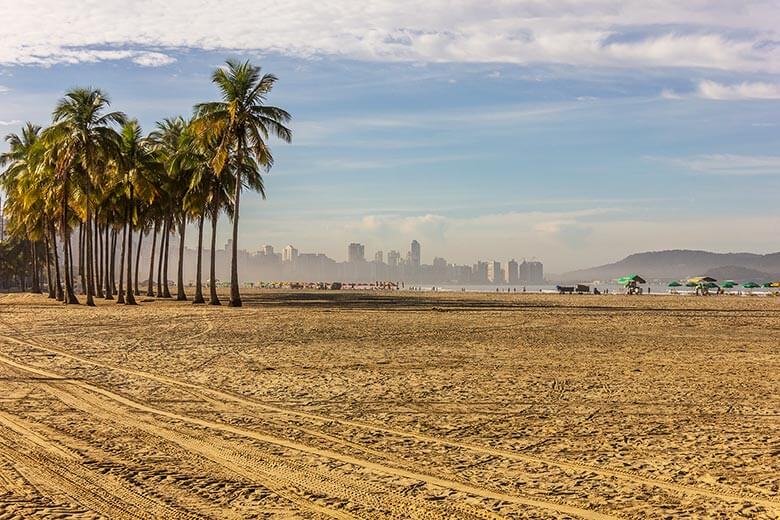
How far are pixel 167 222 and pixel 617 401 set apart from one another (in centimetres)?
4302

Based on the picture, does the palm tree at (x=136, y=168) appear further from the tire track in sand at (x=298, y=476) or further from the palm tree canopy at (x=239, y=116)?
the tire track in sand at (x=298, y=476)

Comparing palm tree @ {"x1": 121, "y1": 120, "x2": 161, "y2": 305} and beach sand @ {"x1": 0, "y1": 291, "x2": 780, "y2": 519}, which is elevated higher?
palm tree @ {"x1": 121, "y1": 120, "x2": 161, "y2": 305}

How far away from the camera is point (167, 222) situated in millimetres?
48781

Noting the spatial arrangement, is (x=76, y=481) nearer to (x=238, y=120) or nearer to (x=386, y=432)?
(x=386, y=432)

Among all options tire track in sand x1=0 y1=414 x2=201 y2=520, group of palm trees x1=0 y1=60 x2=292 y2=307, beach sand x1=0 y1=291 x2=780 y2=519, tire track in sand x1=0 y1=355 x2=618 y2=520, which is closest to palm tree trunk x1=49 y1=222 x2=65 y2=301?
group of palm trees x1=0 y1=60 x2=292 y2=307

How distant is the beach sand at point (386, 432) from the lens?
5.86 m

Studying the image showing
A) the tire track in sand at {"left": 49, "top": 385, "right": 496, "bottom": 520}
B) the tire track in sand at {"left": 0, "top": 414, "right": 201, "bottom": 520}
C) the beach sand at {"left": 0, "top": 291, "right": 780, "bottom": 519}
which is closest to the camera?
the tire track in sand at {"left": 0, "top": 414, "right": 201, "bottom": 520}

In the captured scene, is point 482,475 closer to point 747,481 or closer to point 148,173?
point 747,481

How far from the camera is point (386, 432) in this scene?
841cm

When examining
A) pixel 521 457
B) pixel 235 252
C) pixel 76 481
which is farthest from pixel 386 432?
pixel 235 252

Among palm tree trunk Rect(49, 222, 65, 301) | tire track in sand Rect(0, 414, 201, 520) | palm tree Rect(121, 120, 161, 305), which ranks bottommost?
tire track in sand Rect(0, 414, 201, 520)

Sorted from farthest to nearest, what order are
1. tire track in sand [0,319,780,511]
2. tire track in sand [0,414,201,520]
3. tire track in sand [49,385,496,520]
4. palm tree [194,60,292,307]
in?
palm tree [194,60,292,307]
tire track in sand [0,319,780,511]
tire track in sand [49,385,496,520]
tire track in sand [0,414,201,520]

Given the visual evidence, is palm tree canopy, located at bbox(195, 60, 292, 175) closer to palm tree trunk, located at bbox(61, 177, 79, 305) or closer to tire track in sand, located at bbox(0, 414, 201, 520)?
palm tree trunk, located at bbox(61, 177, 79, 305)

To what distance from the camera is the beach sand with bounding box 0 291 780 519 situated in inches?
231
